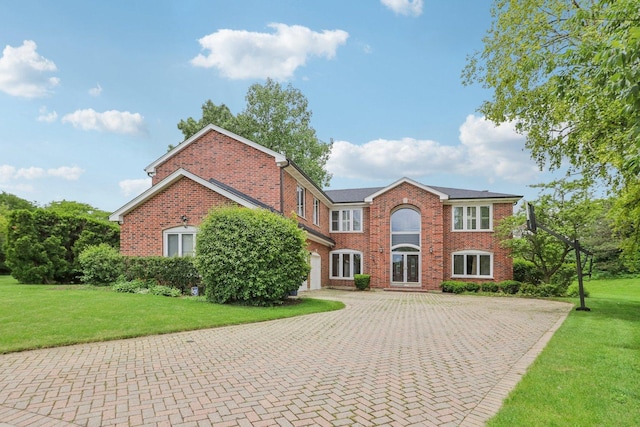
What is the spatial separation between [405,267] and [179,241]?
48.1ft

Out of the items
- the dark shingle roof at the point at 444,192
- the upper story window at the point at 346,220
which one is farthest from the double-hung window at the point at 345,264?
the dark shingle roof at the point at 444,192

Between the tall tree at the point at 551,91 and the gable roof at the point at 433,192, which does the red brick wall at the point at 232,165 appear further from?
the tall tree at the point at 551,91

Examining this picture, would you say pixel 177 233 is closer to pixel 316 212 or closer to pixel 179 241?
pixel 179 241

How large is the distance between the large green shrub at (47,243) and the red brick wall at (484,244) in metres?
20.0

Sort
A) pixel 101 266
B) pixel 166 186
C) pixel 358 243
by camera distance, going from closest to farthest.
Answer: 1. pixel 101 266
2. pixel 166 186
3. pixel 358 243

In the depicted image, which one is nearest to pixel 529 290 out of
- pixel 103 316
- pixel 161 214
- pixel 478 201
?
pixel 478 201

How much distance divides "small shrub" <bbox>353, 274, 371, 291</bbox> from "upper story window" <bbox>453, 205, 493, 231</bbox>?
664cm

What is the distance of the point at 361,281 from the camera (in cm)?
2366

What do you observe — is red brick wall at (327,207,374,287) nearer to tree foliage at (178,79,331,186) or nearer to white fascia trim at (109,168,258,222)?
tree foliage at (178,79,331,186)

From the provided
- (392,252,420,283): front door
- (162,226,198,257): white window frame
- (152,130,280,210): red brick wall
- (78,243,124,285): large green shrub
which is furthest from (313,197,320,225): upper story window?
(78,243,124,285): large green shrub

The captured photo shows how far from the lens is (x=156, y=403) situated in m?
4.19

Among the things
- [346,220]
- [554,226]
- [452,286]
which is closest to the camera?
[554,226]

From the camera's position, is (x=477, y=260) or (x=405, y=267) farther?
(x=405, y=267)

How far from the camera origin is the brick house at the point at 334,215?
16.6 metres
